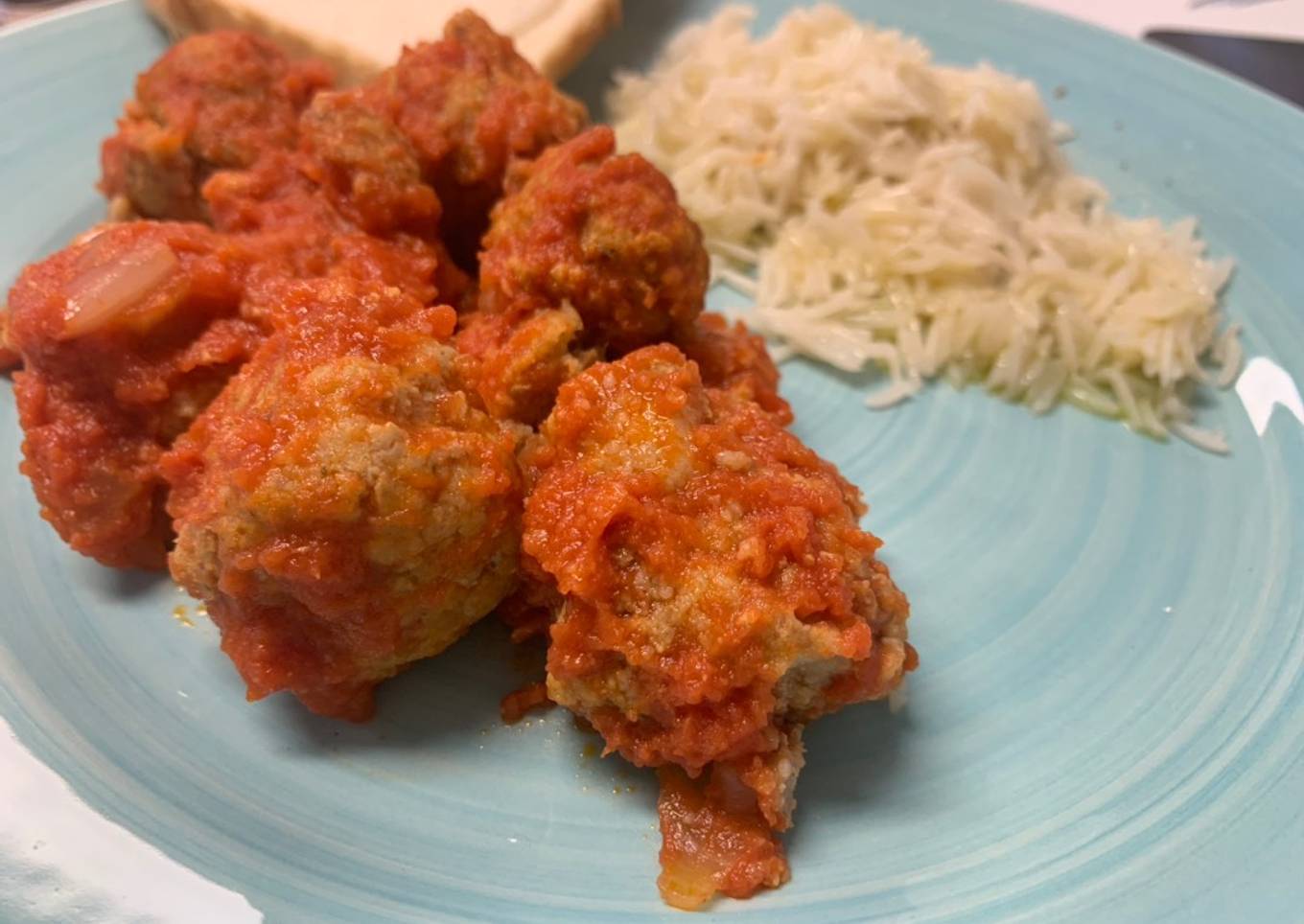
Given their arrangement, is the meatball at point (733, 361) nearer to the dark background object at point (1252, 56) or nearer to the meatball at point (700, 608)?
the meatball at point (700, 608)

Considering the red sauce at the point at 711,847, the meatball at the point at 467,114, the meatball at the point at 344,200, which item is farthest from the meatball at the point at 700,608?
the meatball at the point at 467,114

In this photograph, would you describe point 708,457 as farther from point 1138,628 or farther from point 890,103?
point 890,103

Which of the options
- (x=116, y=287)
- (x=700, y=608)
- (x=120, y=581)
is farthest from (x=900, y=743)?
(x=116, y=287)

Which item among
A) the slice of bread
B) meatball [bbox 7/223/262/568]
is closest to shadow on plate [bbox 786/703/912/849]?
meatball [bbox 7/223/262/568]

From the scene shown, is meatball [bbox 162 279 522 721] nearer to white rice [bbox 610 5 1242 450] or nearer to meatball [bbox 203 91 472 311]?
meatball [bbox 203 91 472 311]

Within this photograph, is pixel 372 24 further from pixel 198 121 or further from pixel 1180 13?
pixel 1180 13

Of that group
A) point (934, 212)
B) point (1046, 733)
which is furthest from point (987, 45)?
point (1046, 733)
